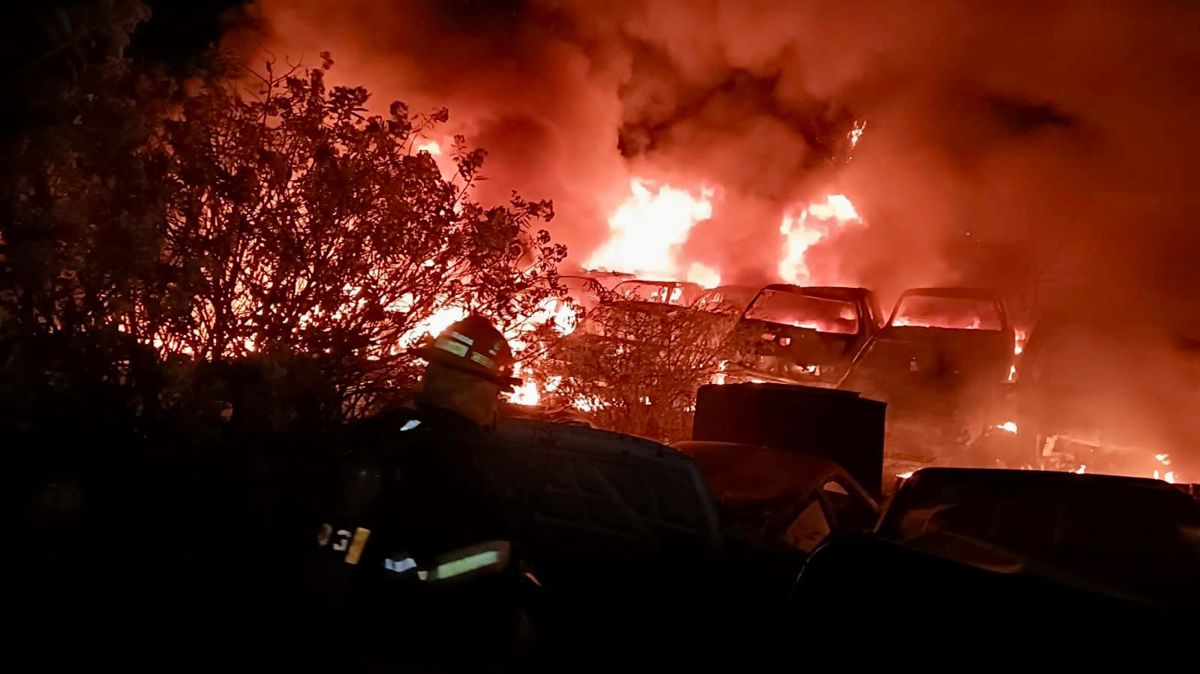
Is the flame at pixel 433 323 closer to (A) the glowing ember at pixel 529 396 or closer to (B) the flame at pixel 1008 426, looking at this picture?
(A) the glowing ember at pixel 529 396

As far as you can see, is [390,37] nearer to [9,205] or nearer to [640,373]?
[640,373]

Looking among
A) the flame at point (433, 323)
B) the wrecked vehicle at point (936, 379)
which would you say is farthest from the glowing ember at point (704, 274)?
the flame at point (433, 323)

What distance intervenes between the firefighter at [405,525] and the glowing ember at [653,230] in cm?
1356

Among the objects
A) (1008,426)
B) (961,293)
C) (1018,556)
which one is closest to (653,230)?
(961,293)

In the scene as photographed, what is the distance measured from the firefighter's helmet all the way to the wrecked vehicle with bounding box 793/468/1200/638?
39.7 inches

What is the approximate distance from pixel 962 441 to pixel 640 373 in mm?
3268

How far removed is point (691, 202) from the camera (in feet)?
56.2

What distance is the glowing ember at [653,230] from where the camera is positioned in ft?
52.9

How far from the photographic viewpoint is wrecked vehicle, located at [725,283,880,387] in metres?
8.54

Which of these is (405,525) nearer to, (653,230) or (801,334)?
(801,334)

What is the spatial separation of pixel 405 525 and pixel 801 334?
7.83 m

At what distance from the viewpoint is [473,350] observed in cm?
240

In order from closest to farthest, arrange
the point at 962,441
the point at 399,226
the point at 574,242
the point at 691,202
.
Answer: the point at 399,226 < the point at 962,441 < the point at 574,242 < the point at 691,202

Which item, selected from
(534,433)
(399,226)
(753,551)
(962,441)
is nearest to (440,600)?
(534,433)
